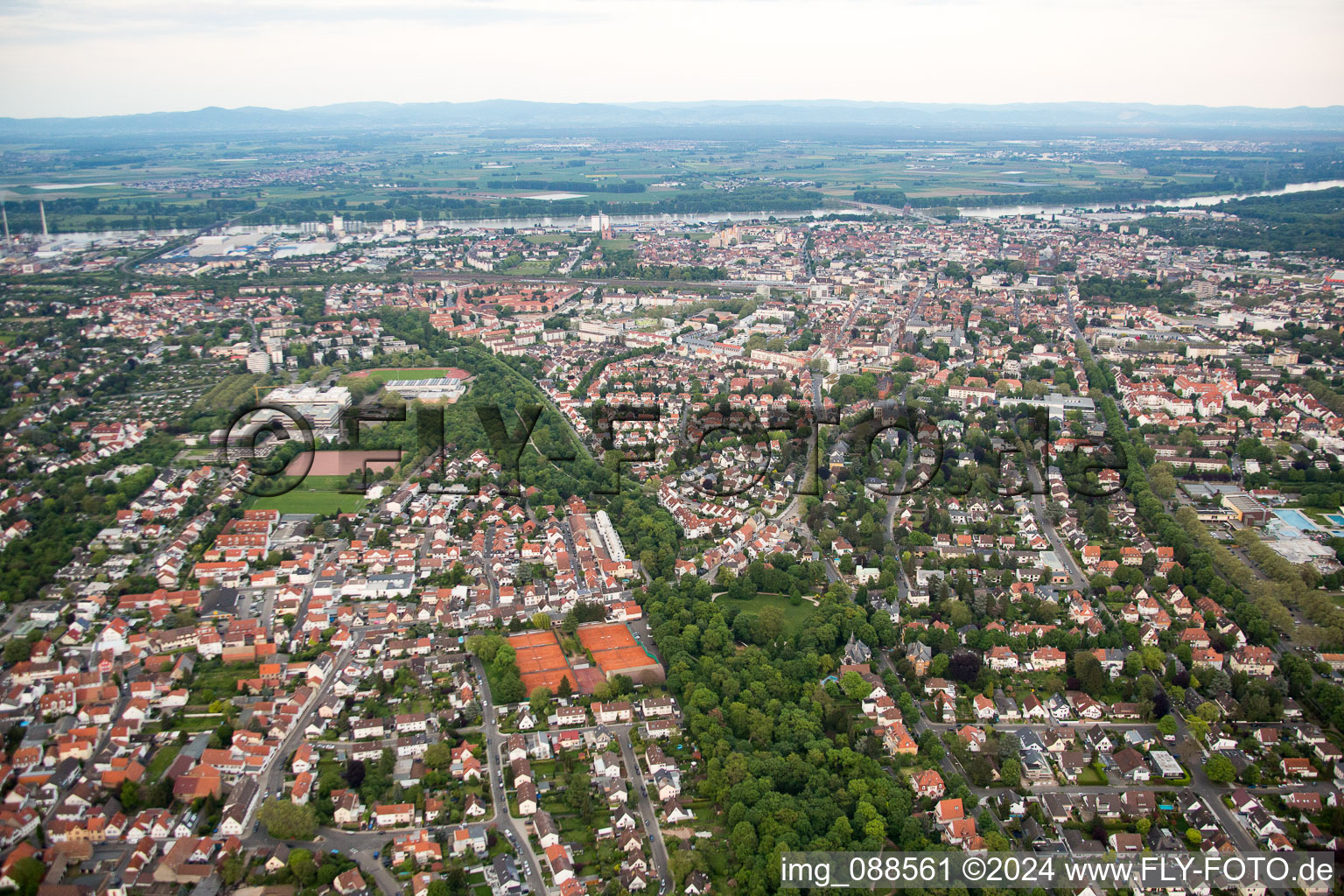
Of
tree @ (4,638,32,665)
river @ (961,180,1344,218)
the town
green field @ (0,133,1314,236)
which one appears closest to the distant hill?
green field @ (0,133,1314,236)

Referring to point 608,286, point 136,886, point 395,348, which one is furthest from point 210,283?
point 136,886

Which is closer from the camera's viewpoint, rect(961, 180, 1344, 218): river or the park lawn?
the park lawn

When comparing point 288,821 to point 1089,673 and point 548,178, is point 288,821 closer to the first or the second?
A: point 1089,673

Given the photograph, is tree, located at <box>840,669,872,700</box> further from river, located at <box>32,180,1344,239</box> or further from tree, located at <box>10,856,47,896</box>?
river, located at <box>32,180,1344,239</box>

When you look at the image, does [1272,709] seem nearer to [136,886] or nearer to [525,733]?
[525,733]

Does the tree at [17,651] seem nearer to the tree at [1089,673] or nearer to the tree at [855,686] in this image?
the tree at [855,686]

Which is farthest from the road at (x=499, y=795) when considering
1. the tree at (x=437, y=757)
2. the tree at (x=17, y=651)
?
the tree at (x=17, y=651)
